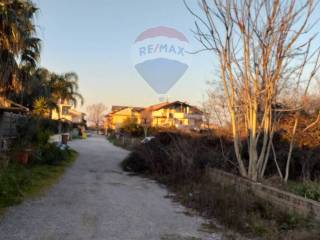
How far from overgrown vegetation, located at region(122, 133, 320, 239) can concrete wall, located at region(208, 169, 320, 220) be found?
0.17 meters

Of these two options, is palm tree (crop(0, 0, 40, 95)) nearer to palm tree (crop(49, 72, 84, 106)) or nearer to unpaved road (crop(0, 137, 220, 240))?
unpaved road (crop(0, 137, 220, 240))

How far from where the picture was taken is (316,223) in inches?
209

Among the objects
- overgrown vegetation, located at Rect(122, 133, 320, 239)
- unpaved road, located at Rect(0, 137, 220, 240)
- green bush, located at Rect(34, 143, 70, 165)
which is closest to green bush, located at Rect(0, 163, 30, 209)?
unpaved road, located at Rect(0, 137, 220, 240)

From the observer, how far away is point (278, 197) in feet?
22.3

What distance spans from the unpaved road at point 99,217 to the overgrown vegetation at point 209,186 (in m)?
0.59

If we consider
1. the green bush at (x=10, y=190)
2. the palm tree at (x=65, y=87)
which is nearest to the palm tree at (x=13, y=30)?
the green bush at (x=10, y=190)

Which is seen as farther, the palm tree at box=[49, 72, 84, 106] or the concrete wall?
the palm tree at box=[49, 72, 84, 106]

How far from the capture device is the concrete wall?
5.77 m

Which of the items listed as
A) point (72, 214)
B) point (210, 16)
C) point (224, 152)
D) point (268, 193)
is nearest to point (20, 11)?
point (210, 16)

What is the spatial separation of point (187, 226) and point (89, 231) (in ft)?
5.78

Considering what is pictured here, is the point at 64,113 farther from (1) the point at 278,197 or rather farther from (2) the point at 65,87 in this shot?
(1) the point at 278,197

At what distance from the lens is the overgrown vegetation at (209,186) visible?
563 centimetres

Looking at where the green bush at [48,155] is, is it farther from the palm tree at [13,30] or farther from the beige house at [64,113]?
the beige house at [64,113]

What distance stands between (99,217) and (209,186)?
12.4 feet
